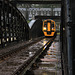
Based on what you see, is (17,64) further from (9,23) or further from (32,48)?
(9,23)

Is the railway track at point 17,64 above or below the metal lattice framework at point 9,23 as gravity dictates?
below

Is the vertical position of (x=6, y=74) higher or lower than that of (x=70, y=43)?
lower

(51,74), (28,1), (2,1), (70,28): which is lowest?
(51,74)

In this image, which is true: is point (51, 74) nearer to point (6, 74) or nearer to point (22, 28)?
point (6, 74)

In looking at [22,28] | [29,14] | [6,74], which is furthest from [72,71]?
[29,14]

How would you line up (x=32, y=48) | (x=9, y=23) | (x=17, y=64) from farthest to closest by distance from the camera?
(x=9, y=23), (x=32, y=48), (x=17, y=64)

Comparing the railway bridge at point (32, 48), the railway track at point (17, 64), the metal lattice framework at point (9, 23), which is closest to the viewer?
the railway bridge at point (32, 48)

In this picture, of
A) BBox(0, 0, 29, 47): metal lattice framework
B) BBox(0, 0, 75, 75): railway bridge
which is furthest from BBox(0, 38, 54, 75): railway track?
BBox(0, 0, 29, 47): metal lattice framework

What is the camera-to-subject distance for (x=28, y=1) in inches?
790

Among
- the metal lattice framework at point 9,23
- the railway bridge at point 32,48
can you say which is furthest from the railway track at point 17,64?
the metal lattice framework at point 9,23

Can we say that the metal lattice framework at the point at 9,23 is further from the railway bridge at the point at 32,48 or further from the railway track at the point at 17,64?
the railway track at the point at 17,64

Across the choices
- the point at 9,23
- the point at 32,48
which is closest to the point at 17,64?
the point at 32,48

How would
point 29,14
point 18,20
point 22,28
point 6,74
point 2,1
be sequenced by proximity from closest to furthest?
point 6,74, point 2,1, point 18,20, point 22,28, point 29,14

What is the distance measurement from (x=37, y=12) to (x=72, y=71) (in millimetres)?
43201
